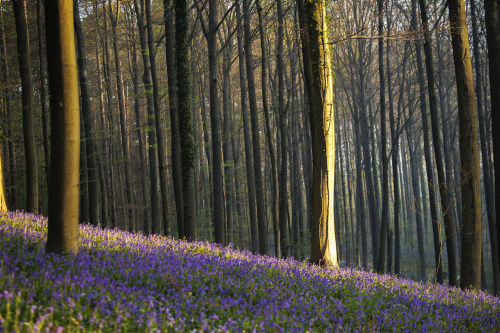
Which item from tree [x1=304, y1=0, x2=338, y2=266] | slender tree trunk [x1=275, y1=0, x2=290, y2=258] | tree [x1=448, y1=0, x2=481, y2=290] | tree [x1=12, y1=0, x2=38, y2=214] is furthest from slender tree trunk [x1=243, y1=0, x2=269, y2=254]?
tree [x1=12, y1=0, x2=38, y2=214]

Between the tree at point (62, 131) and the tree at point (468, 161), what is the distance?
29.6ft

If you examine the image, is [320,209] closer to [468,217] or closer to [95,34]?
[468,217]

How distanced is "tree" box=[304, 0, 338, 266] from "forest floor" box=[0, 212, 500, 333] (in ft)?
3.08

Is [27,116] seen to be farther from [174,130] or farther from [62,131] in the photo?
[62,131]

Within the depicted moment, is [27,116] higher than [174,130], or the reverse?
[27,116]

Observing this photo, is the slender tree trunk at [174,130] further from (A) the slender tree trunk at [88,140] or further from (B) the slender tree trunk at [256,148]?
(A) the slender tree trunk at [88,140]

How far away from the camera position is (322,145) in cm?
849

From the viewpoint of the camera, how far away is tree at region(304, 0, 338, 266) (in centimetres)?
841

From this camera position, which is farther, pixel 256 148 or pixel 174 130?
pixel 256 148

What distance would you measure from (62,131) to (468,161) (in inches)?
367

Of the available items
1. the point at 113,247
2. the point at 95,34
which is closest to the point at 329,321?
the point at 113,247

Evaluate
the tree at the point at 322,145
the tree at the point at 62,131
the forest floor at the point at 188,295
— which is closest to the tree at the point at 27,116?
the forest floor at the point at 188,295

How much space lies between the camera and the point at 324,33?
8.55m

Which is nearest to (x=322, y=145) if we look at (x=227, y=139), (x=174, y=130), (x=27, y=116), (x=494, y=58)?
(x=494, y=58)
